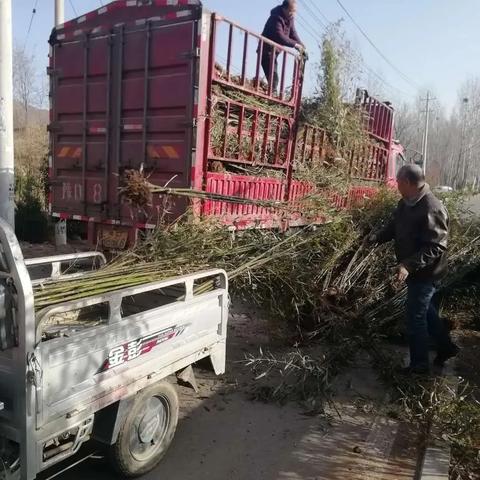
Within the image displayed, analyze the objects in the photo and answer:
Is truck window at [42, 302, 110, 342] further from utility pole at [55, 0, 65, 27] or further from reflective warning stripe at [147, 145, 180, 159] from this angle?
utility pole at [55, 0, 65, 27]

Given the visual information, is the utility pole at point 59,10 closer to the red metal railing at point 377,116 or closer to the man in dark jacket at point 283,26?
the man in dark jacket at point 283,26

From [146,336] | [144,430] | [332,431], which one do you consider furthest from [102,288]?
[332,431]

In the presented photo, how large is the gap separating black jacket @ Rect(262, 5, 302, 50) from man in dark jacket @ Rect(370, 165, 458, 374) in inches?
158

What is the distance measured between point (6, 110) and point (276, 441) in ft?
16.9

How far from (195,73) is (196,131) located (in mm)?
601

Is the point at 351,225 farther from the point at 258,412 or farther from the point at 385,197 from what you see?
the point at 258,412

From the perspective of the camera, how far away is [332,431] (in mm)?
3807

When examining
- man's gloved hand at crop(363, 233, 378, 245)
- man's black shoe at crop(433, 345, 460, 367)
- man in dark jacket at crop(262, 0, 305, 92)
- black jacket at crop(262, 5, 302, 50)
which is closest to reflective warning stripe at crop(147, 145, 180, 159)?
man's gloved hand at crop(363, 233, 378, 245)

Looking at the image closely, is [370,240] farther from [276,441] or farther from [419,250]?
[276,441]

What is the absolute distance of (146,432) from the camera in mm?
3113

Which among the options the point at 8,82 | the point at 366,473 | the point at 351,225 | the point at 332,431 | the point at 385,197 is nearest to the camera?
the point at 366,473

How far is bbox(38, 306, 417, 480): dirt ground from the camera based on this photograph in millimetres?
3242

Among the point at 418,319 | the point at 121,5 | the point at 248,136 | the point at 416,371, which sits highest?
the point at 121,5

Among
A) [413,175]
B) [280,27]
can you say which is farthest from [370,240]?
[280,27]
